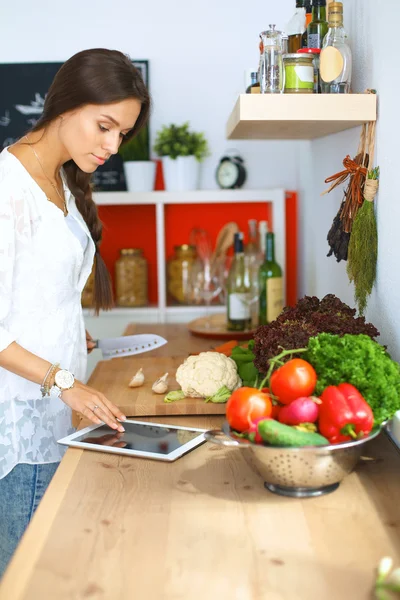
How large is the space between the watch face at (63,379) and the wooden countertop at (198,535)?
0.68ft

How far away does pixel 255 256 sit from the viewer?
2850mm

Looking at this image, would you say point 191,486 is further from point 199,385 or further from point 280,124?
point 280,124

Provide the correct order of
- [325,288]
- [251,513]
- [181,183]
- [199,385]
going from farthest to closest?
[181,183] → [325,288] → [199,385] → [251,513]

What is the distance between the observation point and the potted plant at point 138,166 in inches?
121

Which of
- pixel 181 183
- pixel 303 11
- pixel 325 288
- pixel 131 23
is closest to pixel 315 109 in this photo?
pixel 303 11

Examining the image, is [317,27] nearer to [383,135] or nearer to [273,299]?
[383,135]

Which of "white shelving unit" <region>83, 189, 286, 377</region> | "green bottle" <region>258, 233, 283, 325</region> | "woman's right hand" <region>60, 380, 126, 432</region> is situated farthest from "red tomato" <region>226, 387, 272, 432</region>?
"white shelving unit" <region>83, 189, 286, 377</region>

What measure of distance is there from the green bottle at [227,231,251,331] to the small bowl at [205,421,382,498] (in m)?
1.38

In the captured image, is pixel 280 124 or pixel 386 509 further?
pixel 280 124

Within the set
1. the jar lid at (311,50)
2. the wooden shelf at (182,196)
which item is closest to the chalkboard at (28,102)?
the wooden shelf at (182,196)

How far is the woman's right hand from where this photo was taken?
142cm

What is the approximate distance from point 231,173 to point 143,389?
164 centimetres

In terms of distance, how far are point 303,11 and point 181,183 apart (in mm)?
1431

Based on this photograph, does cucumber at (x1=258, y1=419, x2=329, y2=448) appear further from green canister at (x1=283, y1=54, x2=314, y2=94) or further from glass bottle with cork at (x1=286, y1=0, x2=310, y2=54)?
glass bottle with cork at (x1=286, y1=0, x2=310, y2=54)
